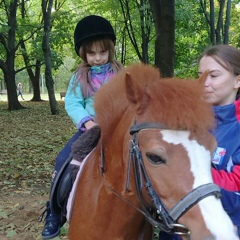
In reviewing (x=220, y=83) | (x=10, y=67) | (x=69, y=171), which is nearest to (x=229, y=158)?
(x=220, y=83)

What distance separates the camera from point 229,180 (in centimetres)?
216

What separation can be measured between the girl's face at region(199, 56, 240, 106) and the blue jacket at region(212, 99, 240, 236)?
0.09 m

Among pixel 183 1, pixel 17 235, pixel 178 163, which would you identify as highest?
pixel 183 1

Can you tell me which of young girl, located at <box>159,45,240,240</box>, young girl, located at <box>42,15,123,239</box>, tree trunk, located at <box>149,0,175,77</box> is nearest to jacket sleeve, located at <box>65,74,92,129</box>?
young girl, located at <box>42,15,123,239</box>

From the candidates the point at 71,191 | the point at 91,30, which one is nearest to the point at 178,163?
the point at 71,191

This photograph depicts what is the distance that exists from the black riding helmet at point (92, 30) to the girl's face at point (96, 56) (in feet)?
0.32

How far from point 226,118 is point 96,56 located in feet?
4.87

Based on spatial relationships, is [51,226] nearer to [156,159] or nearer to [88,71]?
[88,71]

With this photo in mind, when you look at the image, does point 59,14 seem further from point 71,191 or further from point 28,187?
point 71,191

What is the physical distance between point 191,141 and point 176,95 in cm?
25

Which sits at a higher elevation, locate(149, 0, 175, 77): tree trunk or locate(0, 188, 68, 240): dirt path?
locate(149, 0, 175, 77): tree trunk

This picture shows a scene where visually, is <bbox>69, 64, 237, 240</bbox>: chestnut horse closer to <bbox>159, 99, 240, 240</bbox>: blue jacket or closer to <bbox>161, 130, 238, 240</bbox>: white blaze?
<bbox>161, 130, 238, 240</bbox>: white blaze

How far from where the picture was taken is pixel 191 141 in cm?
183

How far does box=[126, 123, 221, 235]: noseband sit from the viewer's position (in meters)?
1.73
